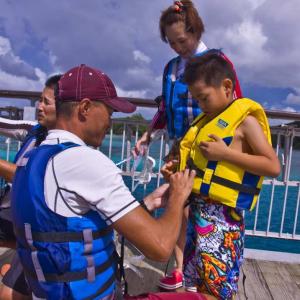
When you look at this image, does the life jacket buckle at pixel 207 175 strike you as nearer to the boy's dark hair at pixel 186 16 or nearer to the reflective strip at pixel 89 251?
the reflective strip at pixel 89 251

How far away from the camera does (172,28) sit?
75.4 inches

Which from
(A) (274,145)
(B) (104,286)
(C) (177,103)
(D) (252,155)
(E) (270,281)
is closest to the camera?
(B) (104,286)

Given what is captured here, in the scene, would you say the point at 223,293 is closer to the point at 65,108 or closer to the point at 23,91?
the point at 65,108

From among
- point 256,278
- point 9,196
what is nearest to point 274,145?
point 256,278

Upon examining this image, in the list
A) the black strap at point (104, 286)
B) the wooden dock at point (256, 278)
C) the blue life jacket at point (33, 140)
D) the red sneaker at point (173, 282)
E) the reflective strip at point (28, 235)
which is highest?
the blue life jacket at point (33, 140)

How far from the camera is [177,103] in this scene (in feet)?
6.58

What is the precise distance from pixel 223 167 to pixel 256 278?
1.51 m

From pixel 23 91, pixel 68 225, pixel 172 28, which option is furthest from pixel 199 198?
pixel 23 91

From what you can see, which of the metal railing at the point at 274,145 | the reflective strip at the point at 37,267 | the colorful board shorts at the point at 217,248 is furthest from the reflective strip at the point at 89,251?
the metal railing at the point at 274,145

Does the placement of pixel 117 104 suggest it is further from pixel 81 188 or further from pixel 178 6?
pixel 178 6

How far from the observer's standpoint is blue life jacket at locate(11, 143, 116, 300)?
1055 mm

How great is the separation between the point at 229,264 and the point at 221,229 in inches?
6.5

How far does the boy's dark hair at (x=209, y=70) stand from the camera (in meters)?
1.54

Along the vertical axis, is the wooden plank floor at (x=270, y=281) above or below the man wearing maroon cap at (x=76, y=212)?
below
